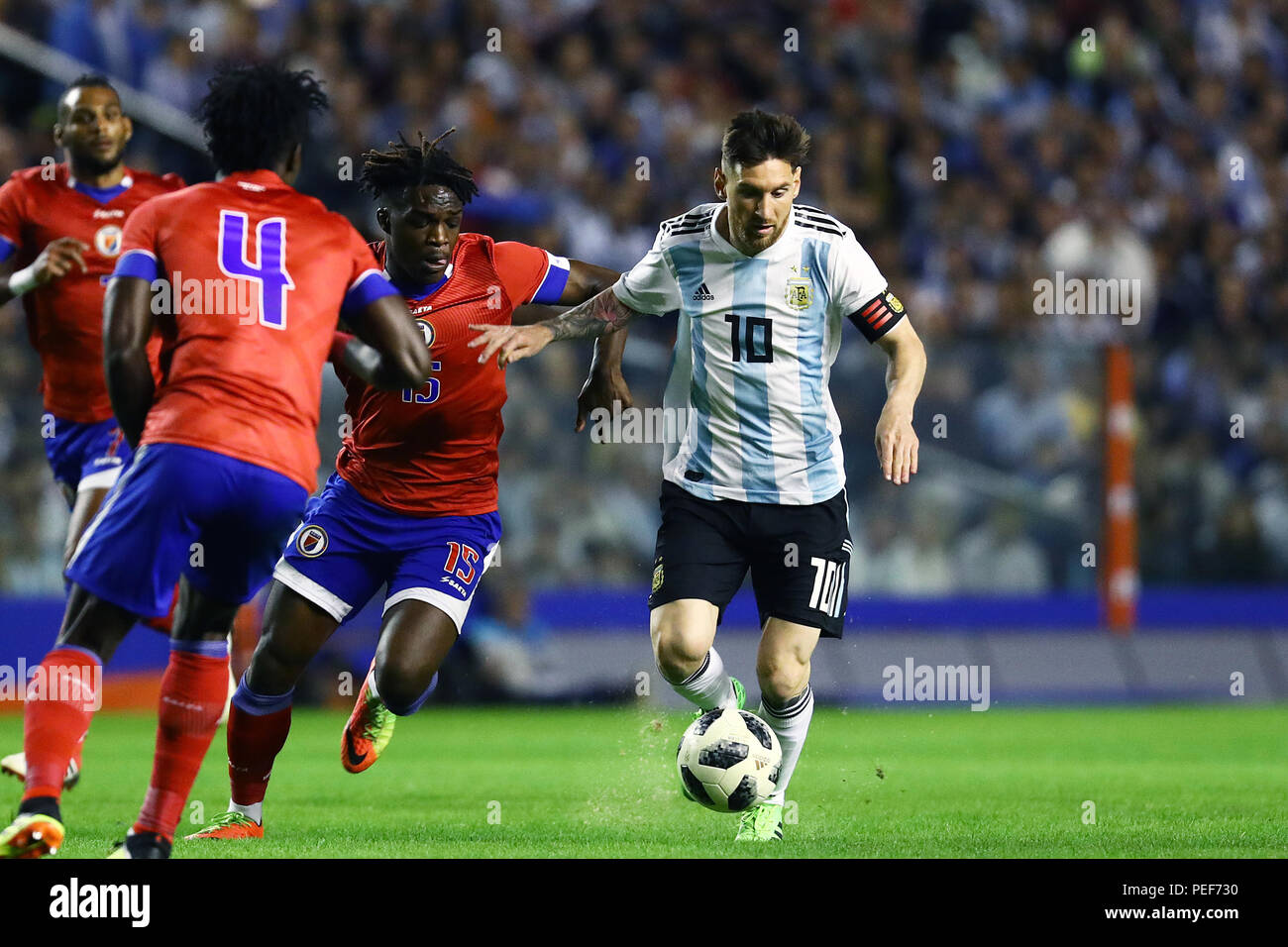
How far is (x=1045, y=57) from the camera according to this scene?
18547 mm

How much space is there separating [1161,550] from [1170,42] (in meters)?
6.81

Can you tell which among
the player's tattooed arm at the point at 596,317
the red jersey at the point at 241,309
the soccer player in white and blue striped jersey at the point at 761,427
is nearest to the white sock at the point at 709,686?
the soccer player in white and blue striped jersey at the point at 761,427

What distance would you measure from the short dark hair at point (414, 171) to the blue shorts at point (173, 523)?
6.02 ft

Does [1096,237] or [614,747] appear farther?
[1096,237]

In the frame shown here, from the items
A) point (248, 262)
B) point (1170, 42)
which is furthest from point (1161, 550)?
point (248, 262)

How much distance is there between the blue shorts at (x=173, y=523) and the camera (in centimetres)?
513

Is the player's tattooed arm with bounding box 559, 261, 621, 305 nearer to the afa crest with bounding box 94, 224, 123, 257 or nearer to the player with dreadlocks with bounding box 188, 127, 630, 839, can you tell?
the player with dreadlocks with bounding box 188, 127, 630, 839

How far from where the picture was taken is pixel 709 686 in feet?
23.0

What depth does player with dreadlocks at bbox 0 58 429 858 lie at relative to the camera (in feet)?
16.9

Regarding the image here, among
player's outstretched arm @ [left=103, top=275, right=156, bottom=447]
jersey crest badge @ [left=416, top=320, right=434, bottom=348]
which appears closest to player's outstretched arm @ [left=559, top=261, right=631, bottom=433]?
jersey crest badge @ [left=416, top=320, right=434, bottom=348]

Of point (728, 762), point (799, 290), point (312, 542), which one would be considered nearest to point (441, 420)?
point (312, 542)

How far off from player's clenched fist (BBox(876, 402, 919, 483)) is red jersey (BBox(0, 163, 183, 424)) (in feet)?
11.3

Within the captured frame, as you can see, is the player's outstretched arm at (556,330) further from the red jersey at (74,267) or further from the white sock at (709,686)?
the red jersey at (74,267)
